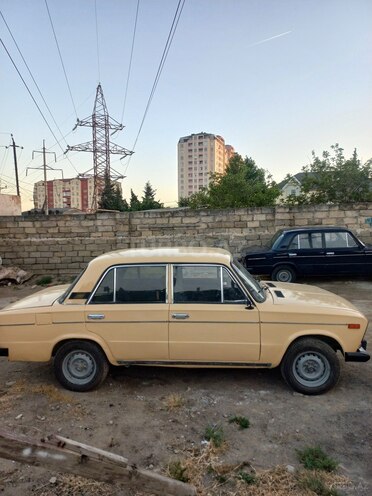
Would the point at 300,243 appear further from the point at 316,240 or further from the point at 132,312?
the point at 132,312

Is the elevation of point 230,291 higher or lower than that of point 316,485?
higher

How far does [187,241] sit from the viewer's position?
10.9 metres

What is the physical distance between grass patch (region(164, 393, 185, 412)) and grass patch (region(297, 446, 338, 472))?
1203mm

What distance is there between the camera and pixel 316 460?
2.64 metres

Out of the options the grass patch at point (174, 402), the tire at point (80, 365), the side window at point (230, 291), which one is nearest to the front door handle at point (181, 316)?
the side window at point (230, 291)

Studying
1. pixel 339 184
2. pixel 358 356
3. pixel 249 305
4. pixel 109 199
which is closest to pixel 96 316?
pixel 249 305

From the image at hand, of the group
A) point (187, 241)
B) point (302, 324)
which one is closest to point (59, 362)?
point (302, 324)

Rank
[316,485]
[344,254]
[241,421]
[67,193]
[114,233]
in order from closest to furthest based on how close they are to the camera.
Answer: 1. [316,485]
2. [241,421]
3. [344,254]
4. [114,233]
5. [67,193]

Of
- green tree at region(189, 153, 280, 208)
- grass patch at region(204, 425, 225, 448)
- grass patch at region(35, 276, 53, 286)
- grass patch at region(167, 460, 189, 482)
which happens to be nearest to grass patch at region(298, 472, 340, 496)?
grass patch at region(204, 425, 225, 448)

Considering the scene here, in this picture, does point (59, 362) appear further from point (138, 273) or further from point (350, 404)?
point (350, 404)

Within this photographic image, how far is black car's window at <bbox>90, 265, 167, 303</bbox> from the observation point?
377 cm

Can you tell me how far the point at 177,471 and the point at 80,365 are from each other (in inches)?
68.2

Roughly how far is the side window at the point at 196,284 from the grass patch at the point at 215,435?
47.5 inches

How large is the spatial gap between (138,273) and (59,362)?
131cm
